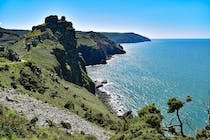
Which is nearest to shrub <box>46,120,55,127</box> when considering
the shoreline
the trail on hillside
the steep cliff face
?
the trail on hillside

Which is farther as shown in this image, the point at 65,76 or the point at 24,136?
the point at 65,76

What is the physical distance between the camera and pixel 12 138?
29219 mm

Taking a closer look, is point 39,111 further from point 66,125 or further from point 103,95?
point 103,95

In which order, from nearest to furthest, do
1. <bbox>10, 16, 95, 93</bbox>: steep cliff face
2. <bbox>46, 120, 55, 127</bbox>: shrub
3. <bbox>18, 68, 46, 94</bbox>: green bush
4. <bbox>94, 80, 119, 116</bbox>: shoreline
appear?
1. <bbox>46, 120, 55, 127</bbox>: shrub
2. <bbox>18, 68, 46, 94</bbox>: green bush
3. <bbox>94, 80, 119, 116</bbox>: shoreline
4. <bbox>10, 16, 95, 93</bbox>: steep cliff face

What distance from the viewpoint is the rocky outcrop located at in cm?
14512

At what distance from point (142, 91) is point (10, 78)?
87.7 metres

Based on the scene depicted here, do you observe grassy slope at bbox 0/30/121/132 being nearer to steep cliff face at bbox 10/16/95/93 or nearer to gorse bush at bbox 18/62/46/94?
steep cliff face at bbox 10/16/95/93

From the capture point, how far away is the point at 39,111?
185 ft

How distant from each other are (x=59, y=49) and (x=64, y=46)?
2850 centimetres

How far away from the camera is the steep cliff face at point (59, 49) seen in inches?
5492

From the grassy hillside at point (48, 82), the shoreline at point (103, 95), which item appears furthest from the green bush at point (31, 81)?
the shoreline at point (103, 95)

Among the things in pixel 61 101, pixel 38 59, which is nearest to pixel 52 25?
pixel 38 59

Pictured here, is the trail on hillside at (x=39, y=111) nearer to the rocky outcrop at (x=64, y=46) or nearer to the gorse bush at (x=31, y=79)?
the gorse bush at (x=31, y=79)

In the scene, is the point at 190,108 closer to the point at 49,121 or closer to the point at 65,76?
the point at 65,76
